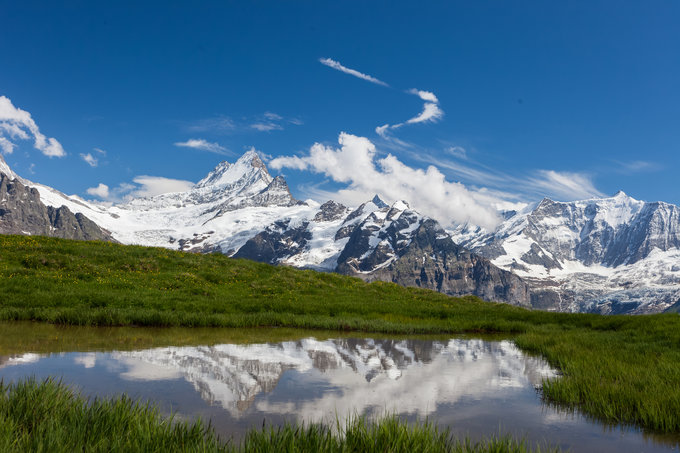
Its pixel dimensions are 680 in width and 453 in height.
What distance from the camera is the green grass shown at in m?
5.26

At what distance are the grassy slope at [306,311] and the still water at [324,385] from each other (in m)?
1.25

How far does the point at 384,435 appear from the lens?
5.95m

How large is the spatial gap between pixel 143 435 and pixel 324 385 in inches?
191

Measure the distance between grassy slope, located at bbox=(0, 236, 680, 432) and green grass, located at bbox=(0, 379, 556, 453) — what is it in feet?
16.5

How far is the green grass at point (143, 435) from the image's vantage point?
5262 millimetres

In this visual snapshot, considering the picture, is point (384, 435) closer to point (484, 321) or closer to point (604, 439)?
point (604, 439)

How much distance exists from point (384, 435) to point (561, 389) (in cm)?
579

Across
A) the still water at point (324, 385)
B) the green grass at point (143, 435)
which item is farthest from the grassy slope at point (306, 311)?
the green grass at point (143, 435)

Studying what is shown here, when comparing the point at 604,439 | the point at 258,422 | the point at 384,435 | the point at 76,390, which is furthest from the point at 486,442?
the point at 76,390

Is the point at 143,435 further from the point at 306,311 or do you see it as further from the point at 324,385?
the point at 306,311

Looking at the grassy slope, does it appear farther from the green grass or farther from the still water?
the green grass

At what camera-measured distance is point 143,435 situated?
17.8ft

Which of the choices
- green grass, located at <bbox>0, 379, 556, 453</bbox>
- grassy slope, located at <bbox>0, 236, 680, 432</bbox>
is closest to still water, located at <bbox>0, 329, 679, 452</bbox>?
green grass, located at <bbox>0, 379, 556, 453</bbox>

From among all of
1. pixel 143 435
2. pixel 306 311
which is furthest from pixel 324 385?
pixel 306 311
